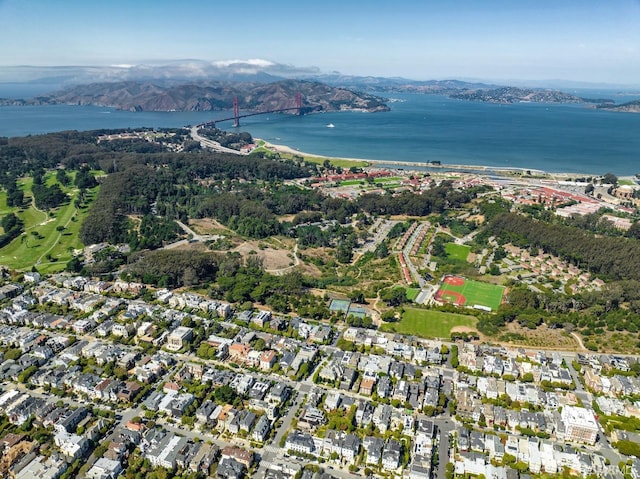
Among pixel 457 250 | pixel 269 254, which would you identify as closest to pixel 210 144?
pixel 269 254

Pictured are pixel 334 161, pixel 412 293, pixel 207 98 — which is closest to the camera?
pixel 412 293

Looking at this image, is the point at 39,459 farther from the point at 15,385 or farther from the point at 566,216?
the point at 566,216

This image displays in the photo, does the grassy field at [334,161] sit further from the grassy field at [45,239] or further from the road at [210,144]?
the grassy field at [45,239]

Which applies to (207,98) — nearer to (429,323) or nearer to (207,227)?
(207,227)

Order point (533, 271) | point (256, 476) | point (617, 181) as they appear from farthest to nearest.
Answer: point (617, 181), point (533, 271), point (256, 476)

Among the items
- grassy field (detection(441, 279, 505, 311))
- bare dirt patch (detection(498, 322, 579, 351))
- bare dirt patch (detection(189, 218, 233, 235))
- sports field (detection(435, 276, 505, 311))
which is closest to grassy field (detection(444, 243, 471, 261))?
sports field (detection(435, 276, 505, 311))

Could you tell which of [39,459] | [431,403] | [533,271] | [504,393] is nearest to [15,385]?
[39,459]
